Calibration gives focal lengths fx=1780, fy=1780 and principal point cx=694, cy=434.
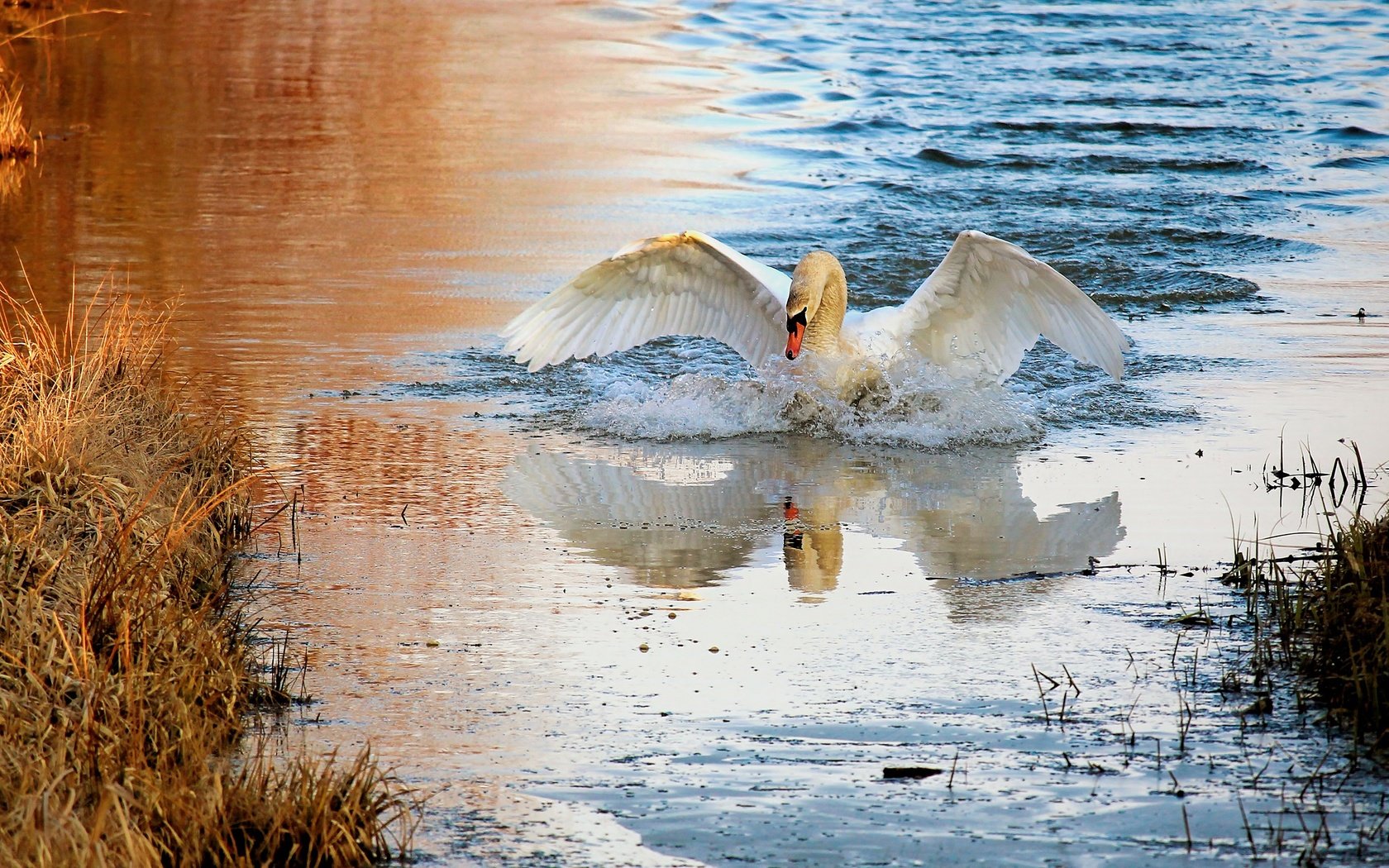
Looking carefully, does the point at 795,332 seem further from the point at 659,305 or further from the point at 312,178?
the point at 312,178

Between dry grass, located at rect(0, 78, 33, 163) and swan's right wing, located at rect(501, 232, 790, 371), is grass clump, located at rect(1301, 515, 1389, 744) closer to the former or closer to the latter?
swan's right wing, located at rect(501, 232, 790, 371)

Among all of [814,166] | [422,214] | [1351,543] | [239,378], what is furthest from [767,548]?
[814,166]

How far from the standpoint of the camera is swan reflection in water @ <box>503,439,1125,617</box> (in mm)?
6207

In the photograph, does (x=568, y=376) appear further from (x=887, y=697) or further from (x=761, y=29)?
(x=761, y=29)

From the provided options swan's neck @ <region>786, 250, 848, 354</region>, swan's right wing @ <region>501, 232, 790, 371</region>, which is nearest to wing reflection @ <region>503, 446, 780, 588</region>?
swan's neck @ <region>786, 250, 848, 354</region>

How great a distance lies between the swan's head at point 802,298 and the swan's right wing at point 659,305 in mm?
497

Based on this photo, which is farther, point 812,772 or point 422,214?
point 422,214

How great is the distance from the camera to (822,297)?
350 inches

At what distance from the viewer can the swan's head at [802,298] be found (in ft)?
28.7

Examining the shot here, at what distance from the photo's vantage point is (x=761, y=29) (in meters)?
26.6

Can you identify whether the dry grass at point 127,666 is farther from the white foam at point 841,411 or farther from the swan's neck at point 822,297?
the swan's neck at point 822,297

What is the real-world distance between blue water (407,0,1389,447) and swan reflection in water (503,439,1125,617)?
529 millimetres

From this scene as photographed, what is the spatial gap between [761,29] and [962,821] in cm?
2355

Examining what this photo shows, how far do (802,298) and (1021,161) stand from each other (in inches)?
351
